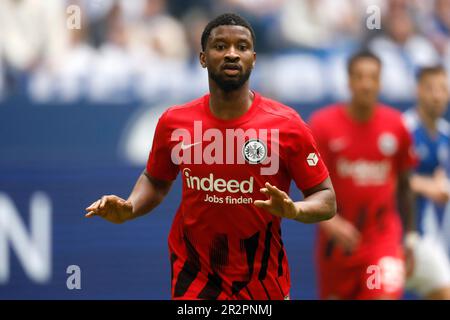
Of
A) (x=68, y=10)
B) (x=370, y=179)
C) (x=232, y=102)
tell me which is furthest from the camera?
(x=68, y=10)

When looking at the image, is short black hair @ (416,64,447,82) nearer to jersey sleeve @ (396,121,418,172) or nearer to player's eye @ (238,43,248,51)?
Result: jersey sleeve @ (396,121,418,172)

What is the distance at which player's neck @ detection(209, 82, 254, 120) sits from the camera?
6.12 meters

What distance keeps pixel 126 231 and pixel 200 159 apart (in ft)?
17.0

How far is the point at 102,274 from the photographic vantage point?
11.1 m

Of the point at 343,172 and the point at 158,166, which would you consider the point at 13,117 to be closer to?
the point at 343,172

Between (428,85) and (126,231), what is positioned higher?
(428,85)

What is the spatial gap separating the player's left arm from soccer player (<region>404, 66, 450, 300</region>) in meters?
4.68

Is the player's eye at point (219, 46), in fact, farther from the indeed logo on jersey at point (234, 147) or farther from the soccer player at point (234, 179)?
the indeed logo on jersey at point (234, 147)

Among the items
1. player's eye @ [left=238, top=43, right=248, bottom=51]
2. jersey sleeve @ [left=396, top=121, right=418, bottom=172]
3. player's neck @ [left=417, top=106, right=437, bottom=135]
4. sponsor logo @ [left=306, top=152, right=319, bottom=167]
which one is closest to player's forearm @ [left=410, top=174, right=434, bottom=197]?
player's neck @ [left=417, top=106, right=437, bottom=135]

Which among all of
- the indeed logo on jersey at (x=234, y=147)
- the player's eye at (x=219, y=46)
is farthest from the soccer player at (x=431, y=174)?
the player's eye at (x=219, y=46)

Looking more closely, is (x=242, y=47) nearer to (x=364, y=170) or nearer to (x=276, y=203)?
(x=276, y=203)

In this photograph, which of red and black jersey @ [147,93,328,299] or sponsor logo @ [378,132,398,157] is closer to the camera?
red and black jersey @ [147,93,328,299]

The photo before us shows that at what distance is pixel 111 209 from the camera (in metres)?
6.00
